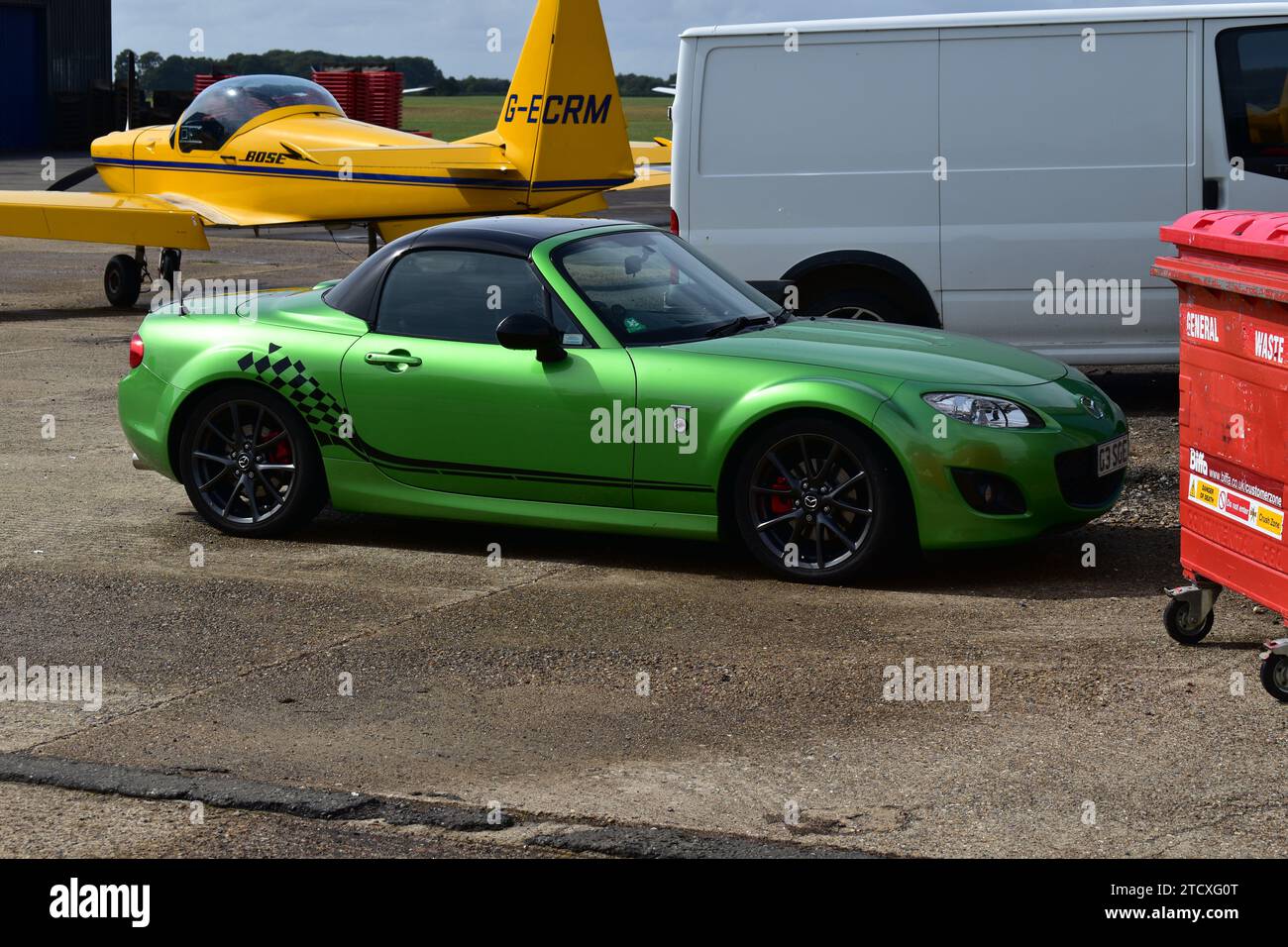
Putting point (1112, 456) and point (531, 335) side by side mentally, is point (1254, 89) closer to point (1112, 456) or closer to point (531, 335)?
point (1112, 456)

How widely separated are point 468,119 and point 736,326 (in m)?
83.8

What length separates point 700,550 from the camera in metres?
7.75

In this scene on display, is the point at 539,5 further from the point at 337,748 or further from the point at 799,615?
the point at 337,748

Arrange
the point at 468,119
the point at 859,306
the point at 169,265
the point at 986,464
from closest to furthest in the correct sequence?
the point at 986,464 < the point at 859,306 < the point at 169,265 < the point at 468,119

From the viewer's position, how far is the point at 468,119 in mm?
89188

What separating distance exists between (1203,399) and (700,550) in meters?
2.50

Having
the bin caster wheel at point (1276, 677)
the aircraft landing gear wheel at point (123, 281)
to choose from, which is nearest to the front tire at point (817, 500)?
the bin caster wheel at point (1276, 677)

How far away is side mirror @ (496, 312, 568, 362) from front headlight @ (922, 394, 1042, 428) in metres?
1.55

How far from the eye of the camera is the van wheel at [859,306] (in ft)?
34.3

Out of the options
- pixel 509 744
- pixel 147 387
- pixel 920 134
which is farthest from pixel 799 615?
pixel 920 134

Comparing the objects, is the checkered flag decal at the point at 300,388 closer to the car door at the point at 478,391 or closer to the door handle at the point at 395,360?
the car door at the point at 478,391

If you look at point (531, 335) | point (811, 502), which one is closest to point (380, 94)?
Result: point (531, 335)

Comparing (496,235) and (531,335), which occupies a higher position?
(496,235)

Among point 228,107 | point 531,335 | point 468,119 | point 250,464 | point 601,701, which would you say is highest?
point 468,119
